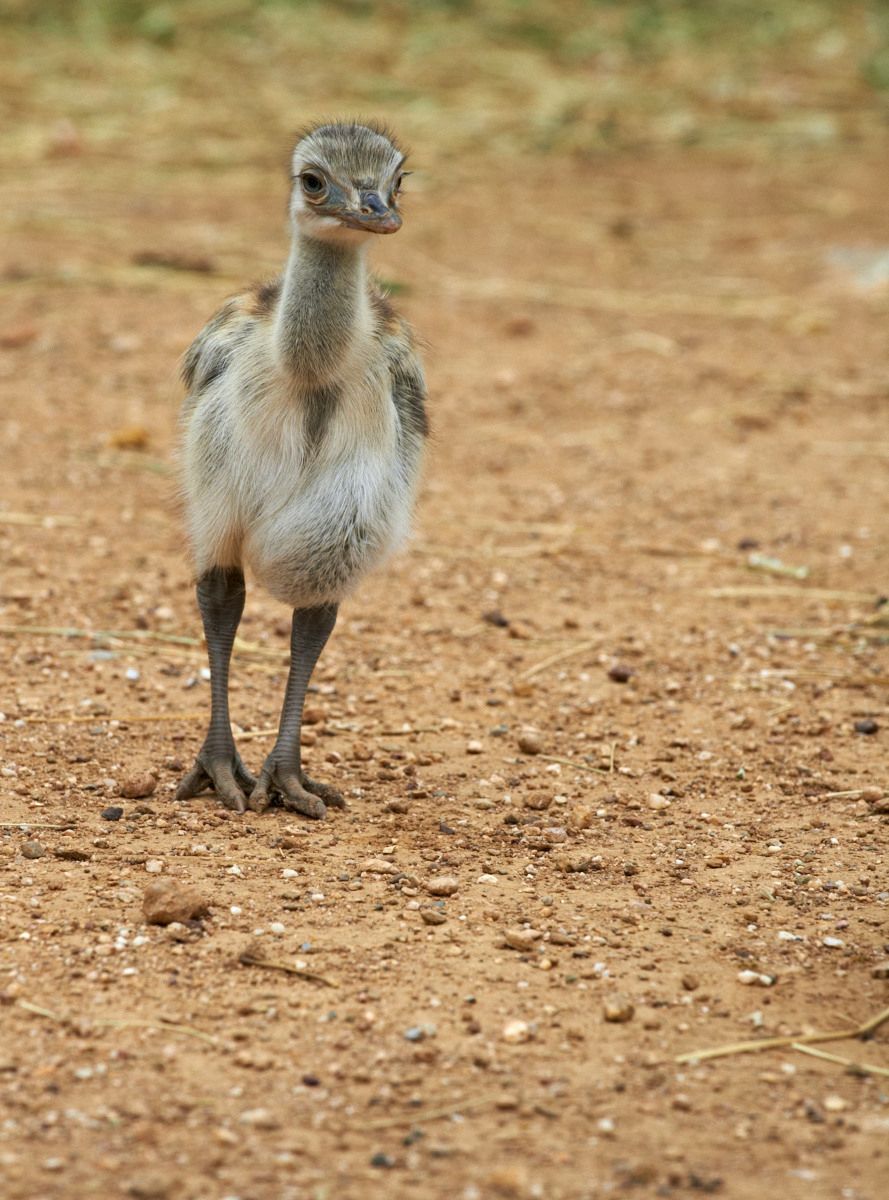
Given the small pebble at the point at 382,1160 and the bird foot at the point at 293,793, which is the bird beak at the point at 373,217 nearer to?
the bird foot at the point at 293,793

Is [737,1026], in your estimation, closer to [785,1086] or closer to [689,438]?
[785,1086]

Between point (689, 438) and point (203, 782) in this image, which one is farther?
point (689, 438)

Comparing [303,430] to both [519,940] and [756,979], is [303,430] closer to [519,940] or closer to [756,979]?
[519,940]

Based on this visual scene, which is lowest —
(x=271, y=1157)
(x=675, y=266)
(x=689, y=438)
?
(x=271, y=1157)

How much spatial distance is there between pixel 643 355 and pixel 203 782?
6039 millimetres


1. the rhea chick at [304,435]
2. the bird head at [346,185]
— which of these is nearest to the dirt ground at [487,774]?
the rhea chick at [304,435]

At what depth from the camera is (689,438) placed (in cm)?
959

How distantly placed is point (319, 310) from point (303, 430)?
1.19ft

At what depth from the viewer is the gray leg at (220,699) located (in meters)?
5.48

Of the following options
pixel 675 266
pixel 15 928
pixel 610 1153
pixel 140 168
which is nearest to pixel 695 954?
pixel 610 1153

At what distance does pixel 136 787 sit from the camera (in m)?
5.39

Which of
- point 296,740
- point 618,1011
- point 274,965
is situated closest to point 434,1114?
point 618,1011

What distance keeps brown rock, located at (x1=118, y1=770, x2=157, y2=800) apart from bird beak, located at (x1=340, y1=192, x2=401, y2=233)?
6.07 ft

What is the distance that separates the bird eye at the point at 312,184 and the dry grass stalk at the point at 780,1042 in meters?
2.54
